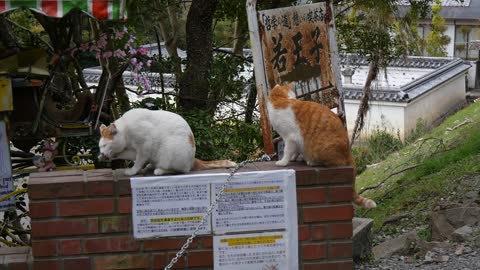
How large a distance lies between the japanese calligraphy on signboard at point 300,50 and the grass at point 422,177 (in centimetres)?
229

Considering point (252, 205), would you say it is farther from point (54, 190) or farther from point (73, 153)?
point (73, 153)

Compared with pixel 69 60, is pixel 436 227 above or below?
below

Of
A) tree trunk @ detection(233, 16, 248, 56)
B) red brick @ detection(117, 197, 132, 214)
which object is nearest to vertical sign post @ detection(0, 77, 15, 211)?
red brick @ detection(117, 197, 132, 214)

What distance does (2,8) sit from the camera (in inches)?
223

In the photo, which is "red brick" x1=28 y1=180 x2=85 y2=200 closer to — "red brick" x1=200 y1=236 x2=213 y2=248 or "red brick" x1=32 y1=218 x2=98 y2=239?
"red brick" x1=32 y1=218 x2=98 y2=239

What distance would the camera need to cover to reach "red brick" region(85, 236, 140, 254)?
4445 mm

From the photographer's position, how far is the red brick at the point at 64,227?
173 inches

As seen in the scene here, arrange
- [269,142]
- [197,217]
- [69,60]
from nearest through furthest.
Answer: [197,217] → [269,142] → [69,60]

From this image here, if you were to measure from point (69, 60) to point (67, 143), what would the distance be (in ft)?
3.07

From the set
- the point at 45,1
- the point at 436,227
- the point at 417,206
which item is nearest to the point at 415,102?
the point at 417,206

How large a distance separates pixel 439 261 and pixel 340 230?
175 centimetres

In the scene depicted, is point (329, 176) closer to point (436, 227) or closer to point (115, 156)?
point (115, 156)

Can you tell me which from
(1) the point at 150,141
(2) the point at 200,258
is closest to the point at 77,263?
(2) the point at 200,258

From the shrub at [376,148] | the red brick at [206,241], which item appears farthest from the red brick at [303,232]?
the shrub at [376,148]
